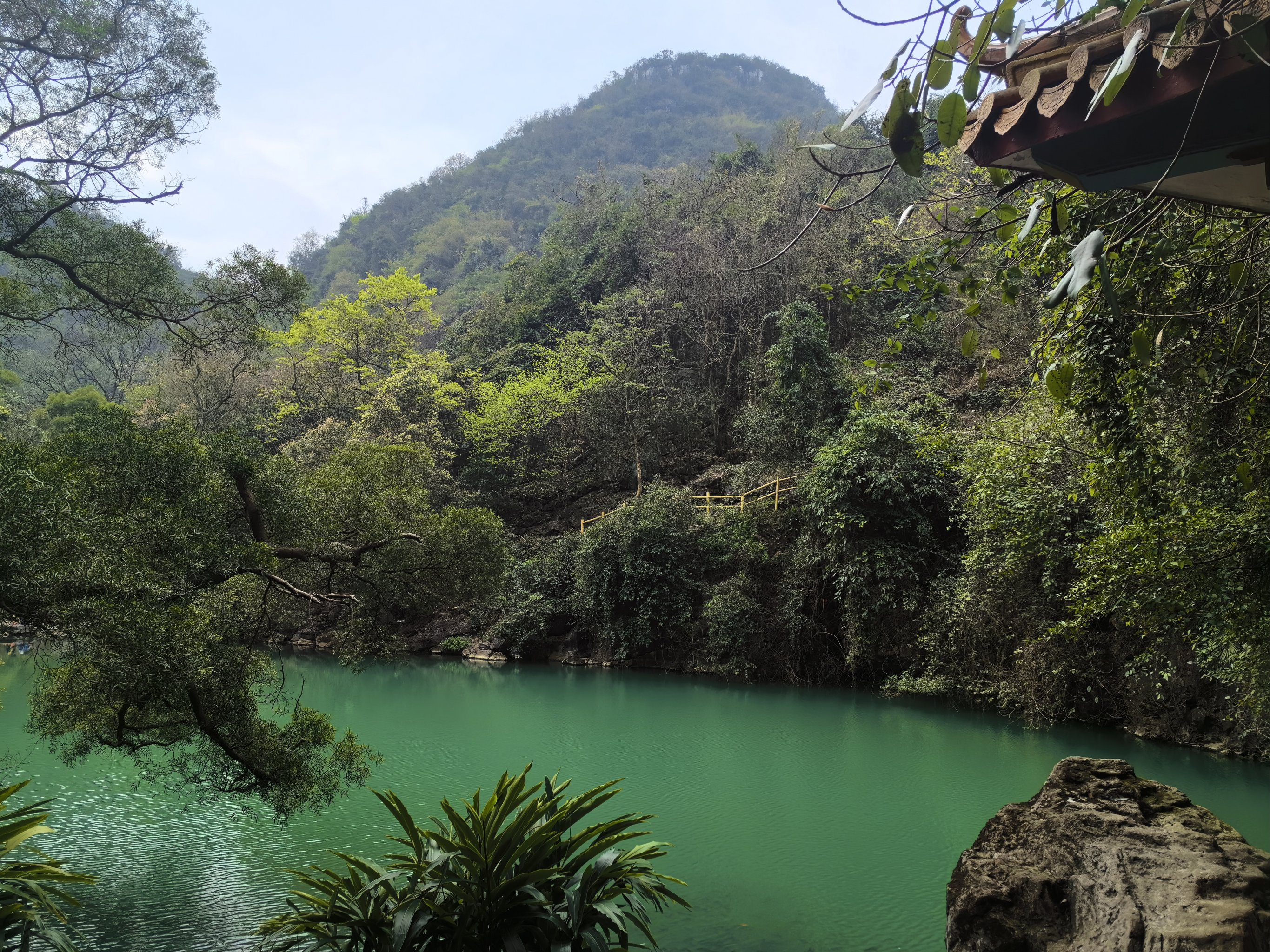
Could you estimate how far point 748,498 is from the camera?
49.4ft

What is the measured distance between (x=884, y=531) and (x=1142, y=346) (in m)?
11.1

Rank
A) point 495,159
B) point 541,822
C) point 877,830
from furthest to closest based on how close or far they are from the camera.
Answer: point 495,159
point 877,830
point 541,822

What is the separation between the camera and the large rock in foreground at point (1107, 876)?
2.66 m

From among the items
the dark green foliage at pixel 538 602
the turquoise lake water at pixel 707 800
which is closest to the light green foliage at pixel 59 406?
the turquoise lake water at pixel 707 800

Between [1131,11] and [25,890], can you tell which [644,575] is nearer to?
[25,890]

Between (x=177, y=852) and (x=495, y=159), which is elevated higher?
(x=495, y=159)

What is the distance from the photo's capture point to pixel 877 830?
249 inches

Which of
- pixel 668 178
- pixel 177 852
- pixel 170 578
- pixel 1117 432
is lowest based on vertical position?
pixel 177 852

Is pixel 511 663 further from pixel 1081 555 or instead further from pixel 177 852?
pixel 1081 555

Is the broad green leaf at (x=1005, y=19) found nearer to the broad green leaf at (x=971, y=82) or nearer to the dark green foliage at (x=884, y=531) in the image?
the broad green leaf at (x=971, y=82)

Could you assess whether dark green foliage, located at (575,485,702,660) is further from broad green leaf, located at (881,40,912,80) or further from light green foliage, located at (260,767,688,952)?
broad green leaf, located at (881,40,912,80)

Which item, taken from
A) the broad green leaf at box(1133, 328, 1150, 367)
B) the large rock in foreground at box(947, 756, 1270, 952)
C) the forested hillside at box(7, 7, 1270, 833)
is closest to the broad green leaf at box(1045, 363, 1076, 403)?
the forested hillside at box(7, 7, 1270, 833)

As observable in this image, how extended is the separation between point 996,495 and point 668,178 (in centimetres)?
2573

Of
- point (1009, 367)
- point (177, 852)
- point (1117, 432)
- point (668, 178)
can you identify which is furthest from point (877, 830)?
point (668, 178)
